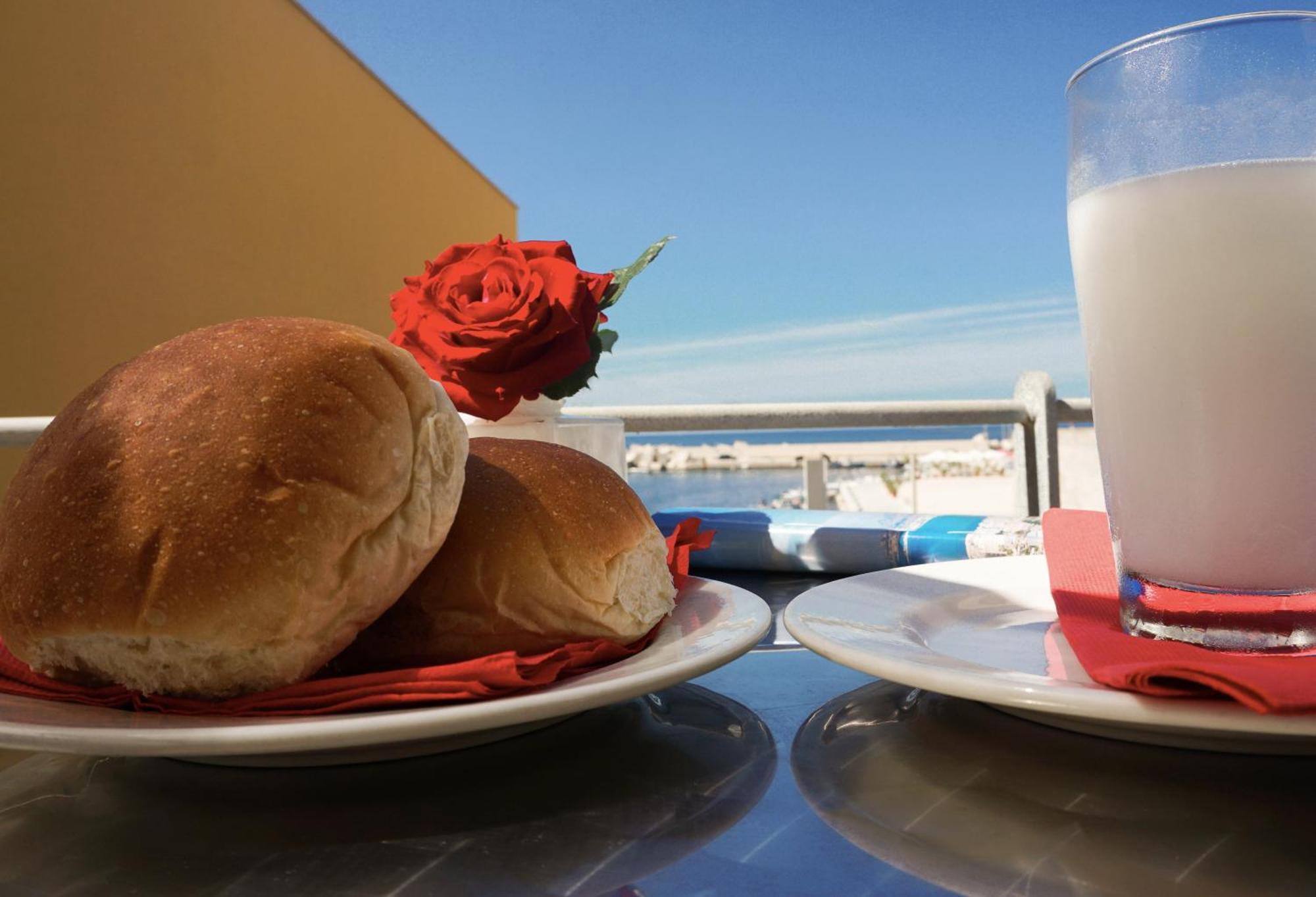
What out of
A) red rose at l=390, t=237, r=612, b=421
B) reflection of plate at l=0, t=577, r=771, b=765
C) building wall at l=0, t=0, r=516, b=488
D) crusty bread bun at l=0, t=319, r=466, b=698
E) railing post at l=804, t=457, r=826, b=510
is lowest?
railing post at l=804, t=457, r=826, b=510

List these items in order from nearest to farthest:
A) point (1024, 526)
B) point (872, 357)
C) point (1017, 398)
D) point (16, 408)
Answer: point (1024, 526)
point (1017, 398)
point (16, 408)
point (872, 357)

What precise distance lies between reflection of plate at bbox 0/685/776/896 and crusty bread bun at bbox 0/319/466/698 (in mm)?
59

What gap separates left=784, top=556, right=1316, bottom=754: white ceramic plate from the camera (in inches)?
14.3

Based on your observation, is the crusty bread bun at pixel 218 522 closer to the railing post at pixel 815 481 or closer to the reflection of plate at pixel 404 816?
the reflection of plate at pixel 404 816

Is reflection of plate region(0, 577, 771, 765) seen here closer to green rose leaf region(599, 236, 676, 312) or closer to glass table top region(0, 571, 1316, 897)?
glass table top region(0, 571, 1316, 897)

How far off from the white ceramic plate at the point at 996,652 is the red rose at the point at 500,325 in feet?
1.12

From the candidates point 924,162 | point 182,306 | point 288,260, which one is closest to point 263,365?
point 182,306

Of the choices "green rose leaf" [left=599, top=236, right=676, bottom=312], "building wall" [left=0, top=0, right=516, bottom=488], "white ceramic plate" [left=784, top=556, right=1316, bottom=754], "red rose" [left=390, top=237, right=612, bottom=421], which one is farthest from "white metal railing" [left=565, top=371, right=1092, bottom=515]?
"building wall" [left=0, top=0, right=516, bottom=488]

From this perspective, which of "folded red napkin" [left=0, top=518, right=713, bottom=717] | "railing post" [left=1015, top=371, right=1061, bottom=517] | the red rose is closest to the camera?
"folded red napkin" [left=0, top=518, right=713, bottom=717]

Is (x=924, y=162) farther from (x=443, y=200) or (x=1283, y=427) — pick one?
(x=1283, y=427)

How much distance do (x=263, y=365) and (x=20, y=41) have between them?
10.9ft

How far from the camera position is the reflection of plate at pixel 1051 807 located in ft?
1.03

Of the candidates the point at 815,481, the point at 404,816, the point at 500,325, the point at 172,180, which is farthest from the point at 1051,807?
the point at 172,180

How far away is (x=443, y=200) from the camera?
22.2 feet
